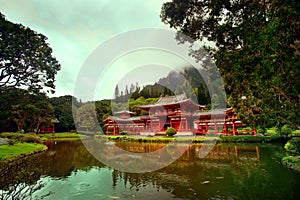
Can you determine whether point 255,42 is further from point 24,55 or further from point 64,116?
point 64,116

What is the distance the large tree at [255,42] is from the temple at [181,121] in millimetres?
14560

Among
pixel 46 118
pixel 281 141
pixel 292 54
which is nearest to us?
pixel 292 54

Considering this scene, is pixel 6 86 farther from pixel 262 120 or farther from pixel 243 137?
pixel 243 137

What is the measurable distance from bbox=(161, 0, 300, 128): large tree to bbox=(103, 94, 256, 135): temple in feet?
47.8

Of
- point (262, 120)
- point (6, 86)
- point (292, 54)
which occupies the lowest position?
point (262, 120)

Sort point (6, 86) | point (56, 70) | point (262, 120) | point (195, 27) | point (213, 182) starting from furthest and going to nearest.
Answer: point (56, 70), point (6, 86), point (262, 120), point (195, 27), point (213, 182)

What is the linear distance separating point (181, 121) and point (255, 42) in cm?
2565

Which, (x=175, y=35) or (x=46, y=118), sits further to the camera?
(x=46, y=118)

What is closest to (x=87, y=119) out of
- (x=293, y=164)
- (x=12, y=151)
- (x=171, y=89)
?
(x=171, y=89)

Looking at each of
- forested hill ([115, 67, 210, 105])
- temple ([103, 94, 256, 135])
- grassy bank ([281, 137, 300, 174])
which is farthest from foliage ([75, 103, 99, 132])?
grassy bank ([281, 137, 300, 174])

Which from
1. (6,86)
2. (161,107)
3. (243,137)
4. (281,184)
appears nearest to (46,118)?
(161,107)

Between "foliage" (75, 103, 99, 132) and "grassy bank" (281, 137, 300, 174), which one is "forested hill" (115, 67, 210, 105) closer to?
"foliage" (75, 103, 99, 132)

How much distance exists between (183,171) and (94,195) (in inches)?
166

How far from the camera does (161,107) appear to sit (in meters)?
34.4
